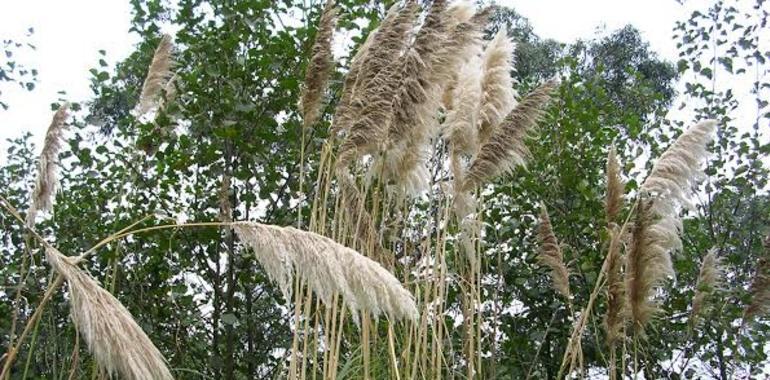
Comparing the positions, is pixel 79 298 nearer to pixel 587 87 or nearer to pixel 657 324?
pixel 657 324

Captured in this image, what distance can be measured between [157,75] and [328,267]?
100 inches

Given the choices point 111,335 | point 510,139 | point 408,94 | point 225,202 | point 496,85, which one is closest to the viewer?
point 111,335

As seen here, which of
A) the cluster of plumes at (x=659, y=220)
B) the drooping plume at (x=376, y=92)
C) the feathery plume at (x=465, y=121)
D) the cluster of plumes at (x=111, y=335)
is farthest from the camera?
the feathery plume at (x=465, y=121)

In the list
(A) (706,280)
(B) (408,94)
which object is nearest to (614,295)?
(A) (706,280)

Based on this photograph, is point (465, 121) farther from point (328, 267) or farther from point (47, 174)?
point (328, 267)

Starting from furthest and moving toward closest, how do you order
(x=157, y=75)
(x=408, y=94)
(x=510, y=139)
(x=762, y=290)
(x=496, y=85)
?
1. (x=157, y=75)
2. (x=762, y=290)
3. (x=496, y=85)
4. (x=510, y=139)
5. (x=408, y=94)

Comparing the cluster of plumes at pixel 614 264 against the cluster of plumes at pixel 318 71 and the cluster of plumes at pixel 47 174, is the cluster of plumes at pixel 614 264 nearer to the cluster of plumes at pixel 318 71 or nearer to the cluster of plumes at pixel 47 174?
the cluster of plumes at pixel 318 71

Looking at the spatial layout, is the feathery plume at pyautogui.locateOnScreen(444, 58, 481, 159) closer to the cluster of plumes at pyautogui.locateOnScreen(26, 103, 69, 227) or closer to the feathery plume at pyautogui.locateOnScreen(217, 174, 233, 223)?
the feathery plume at pyautogui.locateOnScreen(217, 174, 233, 223)

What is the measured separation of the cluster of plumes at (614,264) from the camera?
3.99 metres

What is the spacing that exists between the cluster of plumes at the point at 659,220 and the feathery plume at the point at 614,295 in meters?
0.05

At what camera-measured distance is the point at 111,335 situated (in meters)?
2.03

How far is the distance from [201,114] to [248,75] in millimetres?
334

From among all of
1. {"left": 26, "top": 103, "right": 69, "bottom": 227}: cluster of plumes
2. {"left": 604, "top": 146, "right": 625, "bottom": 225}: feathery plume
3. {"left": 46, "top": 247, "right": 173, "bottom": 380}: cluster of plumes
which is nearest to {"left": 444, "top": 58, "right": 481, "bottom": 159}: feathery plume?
{"left": 604, "top": 146, "right": 625, "bottom": 225}: feathery plume

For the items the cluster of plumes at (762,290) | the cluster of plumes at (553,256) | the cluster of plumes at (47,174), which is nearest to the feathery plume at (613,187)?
the cluster of plumes at (553,256)
